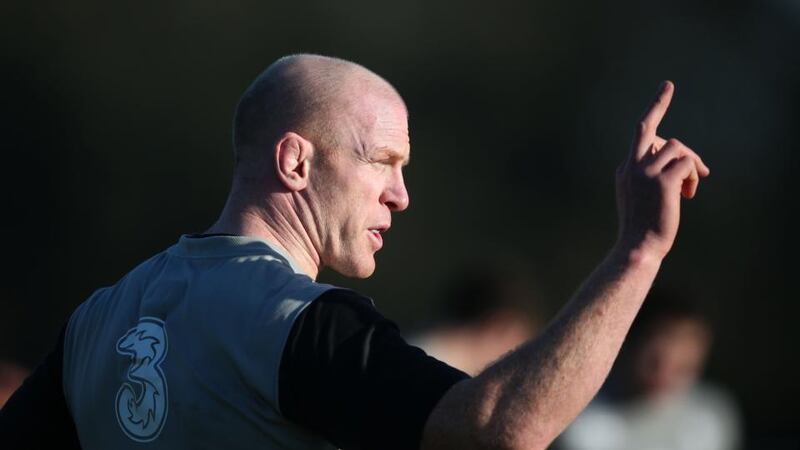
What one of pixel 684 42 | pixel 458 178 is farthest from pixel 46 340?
pixel 684 42

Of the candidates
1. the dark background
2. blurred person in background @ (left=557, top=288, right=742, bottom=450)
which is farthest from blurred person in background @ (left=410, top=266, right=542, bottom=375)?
the dark background

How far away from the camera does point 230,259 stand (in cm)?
262

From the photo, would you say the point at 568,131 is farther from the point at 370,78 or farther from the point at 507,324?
the point at 370,78

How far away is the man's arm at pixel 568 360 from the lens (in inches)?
85.5

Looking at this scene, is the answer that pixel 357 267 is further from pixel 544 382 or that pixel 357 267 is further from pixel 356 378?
pixel 544 382

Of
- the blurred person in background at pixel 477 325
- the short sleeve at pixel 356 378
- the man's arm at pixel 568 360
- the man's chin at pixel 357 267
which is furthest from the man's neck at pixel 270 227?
the blurred person in background at pixel 477 325

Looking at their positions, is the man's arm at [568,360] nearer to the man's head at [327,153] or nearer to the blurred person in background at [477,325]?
the man's head at [327,153]

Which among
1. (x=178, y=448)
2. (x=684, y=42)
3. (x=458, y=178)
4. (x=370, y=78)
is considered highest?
(x=370, y=78)

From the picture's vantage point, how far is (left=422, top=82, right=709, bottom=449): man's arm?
2172mm

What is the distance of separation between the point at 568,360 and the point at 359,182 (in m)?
0.80

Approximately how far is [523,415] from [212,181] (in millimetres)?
6821

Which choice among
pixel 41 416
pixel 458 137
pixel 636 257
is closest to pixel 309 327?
pixel 636 257

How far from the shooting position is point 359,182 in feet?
9.27

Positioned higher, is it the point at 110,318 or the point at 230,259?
Answer: the point at 230,259
